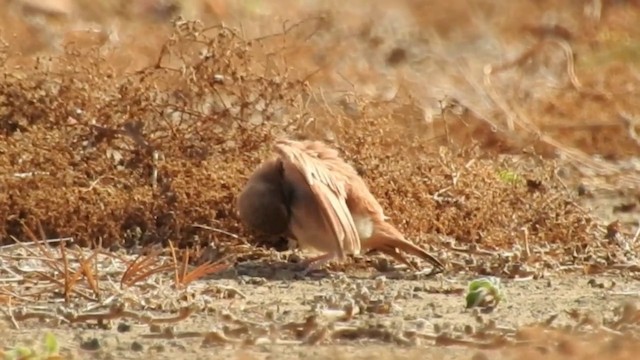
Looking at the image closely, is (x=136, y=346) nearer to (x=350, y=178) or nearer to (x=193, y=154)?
(x=350, y=178)

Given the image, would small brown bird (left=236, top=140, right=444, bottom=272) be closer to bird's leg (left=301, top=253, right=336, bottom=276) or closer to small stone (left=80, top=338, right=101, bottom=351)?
bird's leg (left=301, top=253, right=336, bottom=276)

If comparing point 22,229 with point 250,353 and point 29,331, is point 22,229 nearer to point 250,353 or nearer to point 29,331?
point 29,331

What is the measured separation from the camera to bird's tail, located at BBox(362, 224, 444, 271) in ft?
23.1

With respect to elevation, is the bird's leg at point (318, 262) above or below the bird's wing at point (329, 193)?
below

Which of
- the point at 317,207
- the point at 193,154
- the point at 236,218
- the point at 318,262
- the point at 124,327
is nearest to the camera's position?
the point at 124,327

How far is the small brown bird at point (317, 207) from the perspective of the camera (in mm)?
6871

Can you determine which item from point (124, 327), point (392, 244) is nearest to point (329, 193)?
point (392, 244)

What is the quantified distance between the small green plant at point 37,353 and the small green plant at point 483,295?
167 centimetres

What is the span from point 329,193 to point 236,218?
65cm

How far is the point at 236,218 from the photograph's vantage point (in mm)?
7398

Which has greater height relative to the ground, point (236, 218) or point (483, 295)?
point (236, 218)

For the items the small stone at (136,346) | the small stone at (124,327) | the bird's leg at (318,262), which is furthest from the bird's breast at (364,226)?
the small stone at (136,346)

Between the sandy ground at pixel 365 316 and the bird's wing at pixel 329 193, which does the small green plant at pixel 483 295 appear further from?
the bird's wing at pixel 329 193

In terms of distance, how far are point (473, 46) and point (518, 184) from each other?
5.73 m
